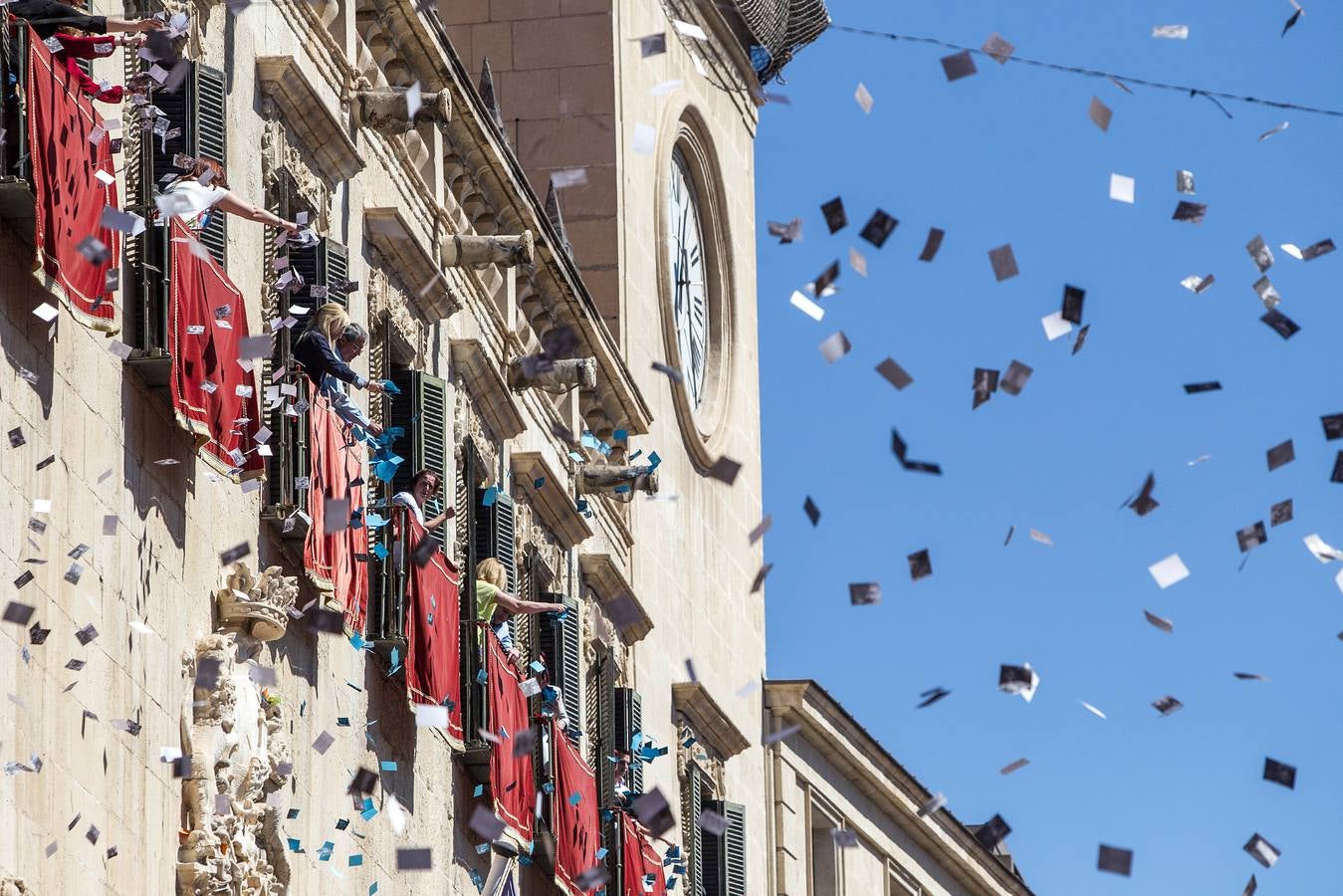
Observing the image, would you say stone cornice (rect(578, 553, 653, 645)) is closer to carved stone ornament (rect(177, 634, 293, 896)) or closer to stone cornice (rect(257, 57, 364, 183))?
stone cornice (rect(257, 57, 364, 183))

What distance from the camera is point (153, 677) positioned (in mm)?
16969

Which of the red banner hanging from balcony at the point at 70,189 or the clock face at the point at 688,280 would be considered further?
the clock face at the point at 688,280

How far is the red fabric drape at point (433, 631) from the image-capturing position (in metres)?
21.7

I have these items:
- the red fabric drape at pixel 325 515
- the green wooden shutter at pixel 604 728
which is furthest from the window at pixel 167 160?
the green wooden shutter at pixel 604 728

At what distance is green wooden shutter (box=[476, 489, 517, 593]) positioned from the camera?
24.6 m

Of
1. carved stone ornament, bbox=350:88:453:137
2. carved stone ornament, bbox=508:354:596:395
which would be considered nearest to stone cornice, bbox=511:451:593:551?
carved stone ornament, bbox=508:354:596:395

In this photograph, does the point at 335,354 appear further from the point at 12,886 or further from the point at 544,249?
the point at 544,249

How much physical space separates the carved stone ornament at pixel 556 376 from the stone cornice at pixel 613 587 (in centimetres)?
184

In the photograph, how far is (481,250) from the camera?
952 inches

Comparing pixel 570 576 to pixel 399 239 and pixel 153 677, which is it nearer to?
pixel 399 239

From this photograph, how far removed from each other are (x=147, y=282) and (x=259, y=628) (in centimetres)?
216

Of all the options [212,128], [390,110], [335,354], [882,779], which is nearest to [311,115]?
[390,110]

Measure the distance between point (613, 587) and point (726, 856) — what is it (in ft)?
16.0

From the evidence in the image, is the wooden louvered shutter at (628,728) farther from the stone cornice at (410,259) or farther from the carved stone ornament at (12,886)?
the carved stone ornament at (12,886)
